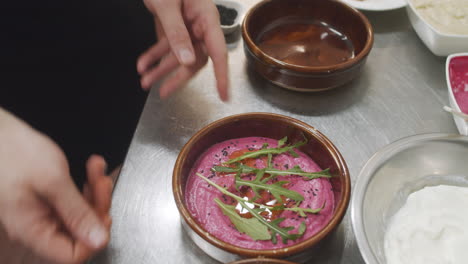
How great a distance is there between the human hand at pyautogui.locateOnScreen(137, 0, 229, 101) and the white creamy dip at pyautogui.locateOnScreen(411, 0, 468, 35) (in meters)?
0.80

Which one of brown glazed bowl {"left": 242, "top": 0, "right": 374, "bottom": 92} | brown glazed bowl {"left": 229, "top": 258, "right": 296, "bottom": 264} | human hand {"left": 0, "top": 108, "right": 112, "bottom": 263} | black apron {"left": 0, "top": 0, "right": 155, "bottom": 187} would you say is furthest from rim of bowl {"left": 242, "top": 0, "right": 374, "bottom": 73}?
human hand {"left": 0, "top": 108, "right": 112, "bottom": 263}

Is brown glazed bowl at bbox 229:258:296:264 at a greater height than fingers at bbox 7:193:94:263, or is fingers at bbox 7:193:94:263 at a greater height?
fingers at bbox 7:193:94:263

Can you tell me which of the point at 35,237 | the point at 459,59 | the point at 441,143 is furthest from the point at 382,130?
the point at 35,237

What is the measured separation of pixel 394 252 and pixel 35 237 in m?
0.72

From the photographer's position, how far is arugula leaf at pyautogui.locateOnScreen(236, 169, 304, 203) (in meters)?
0.89

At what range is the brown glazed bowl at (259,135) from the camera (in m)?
0.78

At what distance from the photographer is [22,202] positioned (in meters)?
0.59

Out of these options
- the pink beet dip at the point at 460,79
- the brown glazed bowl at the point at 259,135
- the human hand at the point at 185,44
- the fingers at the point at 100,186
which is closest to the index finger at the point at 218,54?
the human hand at the point at 185,44

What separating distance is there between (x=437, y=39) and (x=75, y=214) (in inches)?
47.5

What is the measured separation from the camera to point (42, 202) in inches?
24.8

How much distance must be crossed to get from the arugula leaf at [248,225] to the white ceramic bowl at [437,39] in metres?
0.90

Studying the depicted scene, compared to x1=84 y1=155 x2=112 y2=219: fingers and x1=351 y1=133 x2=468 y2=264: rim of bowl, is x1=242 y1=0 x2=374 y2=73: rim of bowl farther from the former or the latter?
x1=84 y1=155 x2=112 y2=219: fingers

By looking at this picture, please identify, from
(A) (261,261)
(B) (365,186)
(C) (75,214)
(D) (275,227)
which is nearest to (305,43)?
(B) (365,186)

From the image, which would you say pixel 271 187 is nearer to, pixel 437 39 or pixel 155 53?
pixel 155 53
